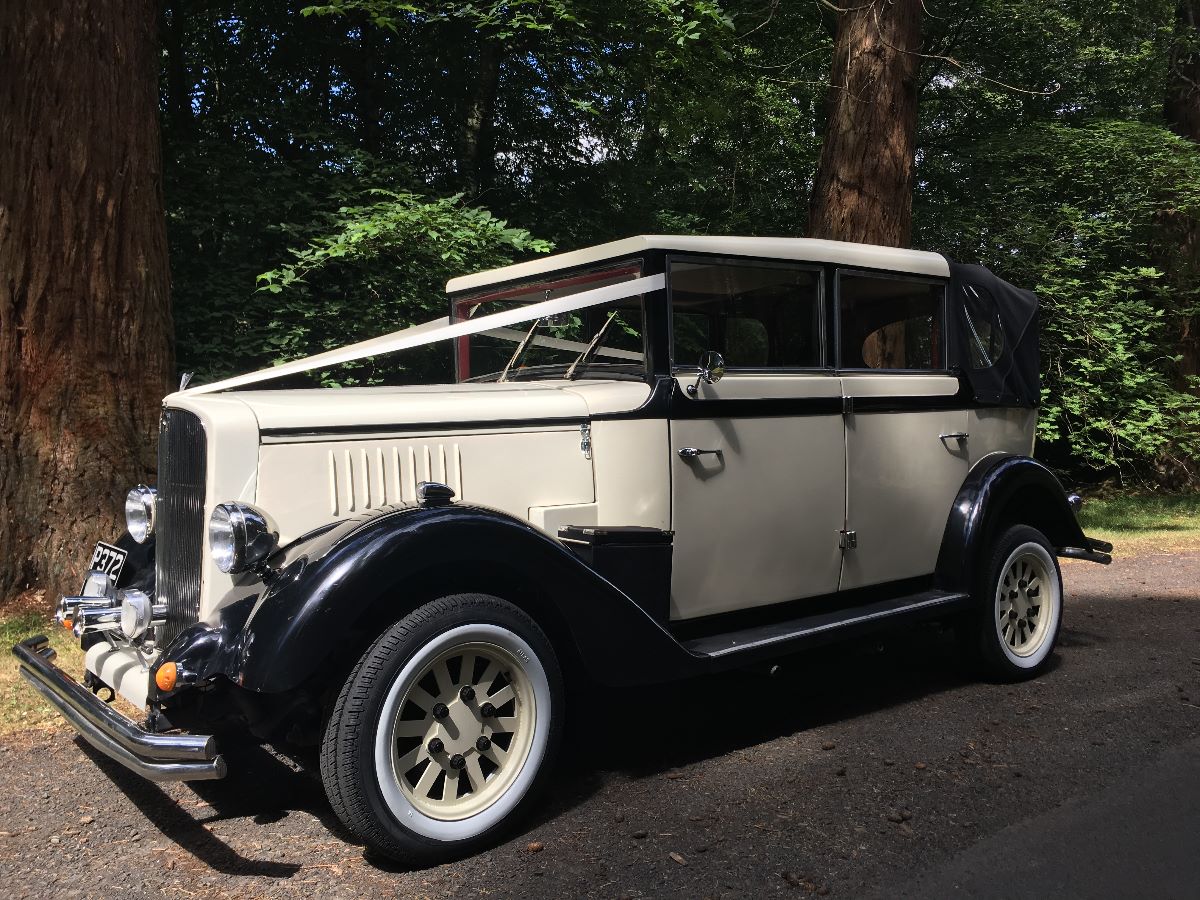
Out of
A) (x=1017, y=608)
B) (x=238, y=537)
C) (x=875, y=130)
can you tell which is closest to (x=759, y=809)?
(x=238, y=537)

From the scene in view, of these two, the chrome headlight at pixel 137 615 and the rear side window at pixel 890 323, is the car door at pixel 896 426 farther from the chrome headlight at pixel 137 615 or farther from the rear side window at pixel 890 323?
Result: the chrome headlight at pixel 137 615

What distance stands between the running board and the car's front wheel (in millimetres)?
757

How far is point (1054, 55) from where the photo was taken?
13.9 m

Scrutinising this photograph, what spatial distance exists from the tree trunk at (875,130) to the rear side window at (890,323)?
350 centimetres

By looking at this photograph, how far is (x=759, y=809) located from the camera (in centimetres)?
334

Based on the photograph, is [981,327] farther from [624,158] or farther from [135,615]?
[624,158]

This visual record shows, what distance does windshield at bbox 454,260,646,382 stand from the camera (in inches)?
159

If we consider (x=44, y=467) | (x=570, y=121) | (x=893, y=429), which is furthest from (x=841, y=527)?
(x=570, y=121)

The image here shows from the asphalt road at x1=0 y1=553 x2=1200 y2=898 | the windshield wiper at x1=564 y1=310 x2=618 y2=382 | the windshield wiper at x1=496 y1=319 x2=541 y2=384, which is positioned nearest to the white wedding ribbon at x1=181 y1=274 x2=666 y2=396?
the windshield wiper at x1=564 y1=310 x2=618 y2=382

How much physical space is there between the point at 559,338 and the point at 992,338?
2.35 m

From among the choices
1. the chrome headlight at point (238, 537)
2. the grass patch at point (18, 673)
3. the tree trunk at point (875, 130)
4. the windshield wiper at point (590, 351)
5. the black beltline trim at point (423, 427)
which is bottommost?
the grass patch at point (18, 673)

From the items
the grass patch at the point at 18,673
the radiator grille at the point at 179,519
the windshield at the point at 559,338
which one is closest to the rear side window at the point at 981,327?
the windshield at the point at 559,338

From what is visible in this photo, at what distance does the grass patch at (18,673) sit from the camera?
428 centimetres

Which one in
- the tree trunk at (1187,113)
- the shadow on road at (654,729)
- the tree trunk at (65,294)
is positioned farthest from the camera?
the tree trunk at (1187,113)
